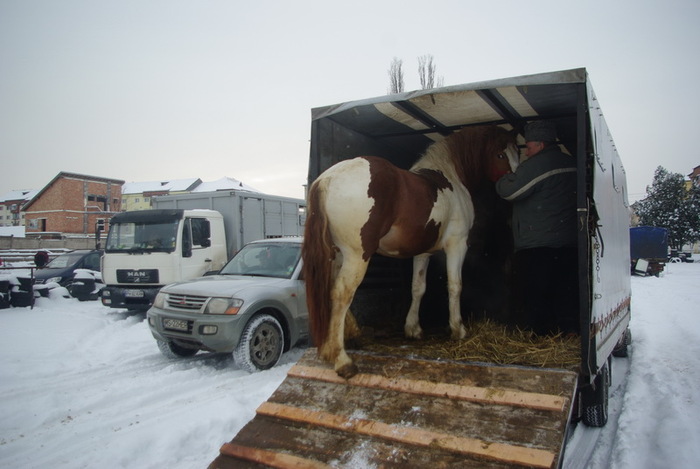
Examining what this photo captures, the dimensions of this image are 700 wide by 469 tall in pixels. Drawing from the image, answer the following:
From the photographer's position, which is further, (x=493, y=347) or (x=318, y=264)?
(x=493, y=347)

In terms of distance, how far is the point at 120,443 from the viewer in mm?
3539

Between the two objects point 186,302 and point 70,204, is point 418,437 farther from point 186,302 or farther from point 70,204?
point 70,204

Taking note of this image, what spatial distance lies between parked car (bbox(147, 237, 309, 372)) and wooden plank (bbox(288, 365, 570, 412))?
2.45 m

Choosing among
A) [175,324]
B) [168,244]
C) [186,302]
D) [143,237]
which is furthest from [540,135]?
[143,237]

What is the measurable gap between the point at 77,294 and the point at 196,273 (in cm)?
474

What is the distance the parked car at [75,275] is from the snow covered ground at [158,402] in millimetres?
4411

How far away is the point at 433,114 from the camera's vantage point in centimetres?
404

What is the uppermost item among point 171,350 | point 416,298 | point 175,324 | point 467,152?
point 467,152

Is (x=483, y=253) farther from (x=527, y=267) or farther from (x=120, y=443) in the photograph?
(x=120, y=443)

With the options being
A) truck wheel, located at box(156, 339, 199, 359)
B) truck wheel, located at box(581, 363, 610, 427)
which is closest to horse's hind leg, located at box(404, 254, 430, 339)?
truck wheel, located at box(581, 363, 610, 427)

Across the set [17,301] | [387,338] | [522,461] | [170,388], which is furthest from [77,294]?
[522,461]

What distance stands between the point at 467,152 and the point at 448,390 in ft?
7.31

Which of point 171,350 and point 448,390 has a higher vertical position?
Answer: point 448,390

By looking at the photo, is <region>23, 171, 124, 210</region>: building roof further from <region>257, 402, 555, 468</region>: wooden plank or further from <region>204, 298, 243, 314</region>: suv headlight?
<region>257, 402, 555, 468</region>: wooden plank
